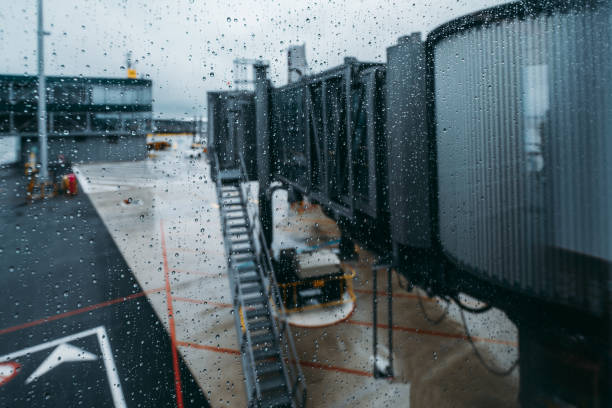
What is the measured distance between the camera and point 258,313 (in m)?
4.14

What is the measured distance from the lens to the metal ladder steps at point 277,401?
3.22 metres

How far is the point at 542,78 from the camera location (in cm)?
138

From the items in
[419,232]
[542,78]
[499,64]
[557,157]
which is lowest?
[419,232]

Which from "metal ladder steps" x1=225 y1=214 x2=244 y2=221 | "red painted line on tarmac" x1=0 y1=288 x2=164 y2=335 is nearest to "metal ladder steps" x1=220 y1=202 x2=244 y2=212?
"metal ladder steps" x1=225 y1=214 x2=244 y2=221

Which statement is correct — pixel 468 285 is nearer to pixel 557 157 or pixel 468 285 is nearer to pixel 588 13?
pixel 557 157

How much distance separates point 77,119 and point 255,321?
126 inches

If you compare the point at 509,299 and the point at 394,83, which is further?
the point at 394,83

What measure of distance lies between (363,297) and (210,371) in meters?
3.12

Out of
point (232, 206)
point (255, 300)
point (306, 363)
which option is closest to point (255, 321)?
point (255, 300)

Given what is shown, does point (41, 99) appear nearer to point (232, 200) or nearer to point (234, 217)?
point (234, 217)

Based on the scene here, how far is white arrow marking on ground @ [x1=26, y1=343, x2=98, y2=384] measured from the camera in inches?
142

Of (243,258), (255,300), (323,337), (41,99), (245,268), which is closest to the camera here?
(41,99)

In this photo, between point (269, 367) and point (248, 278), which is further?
point (248, 278)

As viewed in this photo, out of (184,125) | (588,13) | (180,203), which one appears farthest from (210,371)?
Answer: (180,203)
